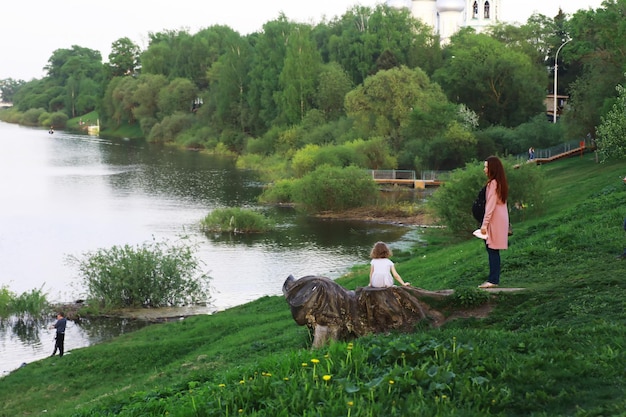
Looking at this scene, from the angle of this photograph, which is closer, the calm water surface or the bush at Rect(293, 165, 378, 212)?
the calm water surface

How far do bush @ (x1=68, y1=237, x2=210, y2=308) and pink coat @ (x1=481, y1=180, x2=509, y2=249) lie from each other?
55.4ft

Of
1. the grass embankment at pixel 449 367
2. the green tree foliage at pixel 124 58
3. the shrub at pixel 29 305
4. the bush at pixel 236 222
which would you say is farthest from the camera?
the green tree foliage at pixel 124 58

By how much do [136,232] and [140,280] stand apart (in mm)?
14104

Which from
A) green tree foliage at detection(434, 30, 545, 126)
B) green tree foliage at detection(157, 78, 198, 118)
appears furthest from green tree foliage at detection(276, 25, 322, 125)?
green tree foliage at detection(157, 78, 198, 118)

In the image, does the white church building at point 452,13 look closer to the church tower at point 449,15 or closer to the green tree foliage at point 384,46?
the church tower at point 449,15

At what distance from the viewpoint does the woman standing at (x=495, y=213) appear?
12227mm

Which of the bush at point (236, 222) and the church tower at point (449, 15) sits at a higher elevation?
the church tower at point (449, 15)

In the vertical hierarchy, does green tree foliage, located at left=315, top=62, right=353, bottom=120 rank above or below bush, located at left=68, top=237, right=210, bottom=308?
above

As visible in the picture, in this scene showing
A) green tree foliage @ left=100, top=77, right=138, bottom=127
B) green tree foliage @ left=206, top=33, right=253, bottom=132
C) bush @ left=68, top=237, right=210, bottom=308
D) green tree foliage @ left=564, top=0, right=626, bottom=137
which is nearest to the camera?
bush @ left=68, top=237, right=210, bottom=308

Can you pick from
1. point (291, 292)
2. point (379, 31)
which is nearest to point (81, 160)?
point (379, 31)

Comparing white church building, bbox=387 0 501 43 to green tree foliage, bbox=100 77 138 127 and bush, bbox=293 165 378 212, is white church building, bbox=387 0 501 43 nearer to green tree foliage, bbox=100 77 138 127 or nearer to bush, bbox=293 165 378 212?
green tree foliage, bbox=100 77 138 127

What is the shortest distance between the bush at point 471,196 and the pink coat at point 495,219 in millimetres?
18737

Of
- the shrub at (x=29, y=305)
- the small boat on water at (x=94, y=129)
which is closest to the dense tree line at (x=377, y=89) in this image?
the small boat on water at (x=94, y=129)

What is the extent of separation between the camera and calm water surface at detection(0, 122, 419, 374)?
2905 cm
